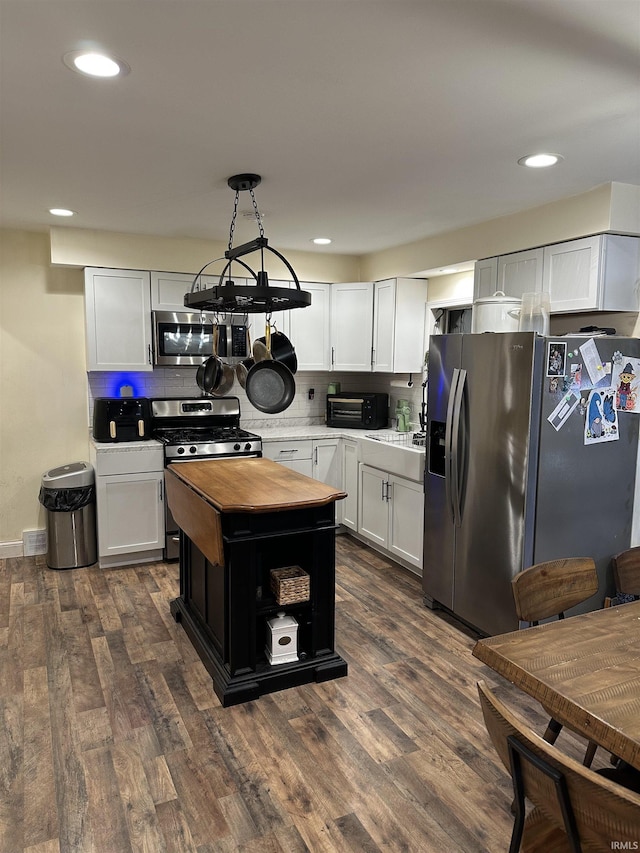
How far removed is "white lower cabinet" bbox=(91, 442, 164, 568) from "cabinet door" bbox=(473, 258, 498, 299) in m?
2.64

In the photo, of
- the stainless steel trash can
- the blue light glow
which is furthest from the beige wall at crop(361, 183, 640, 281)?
the stainless steel trash can

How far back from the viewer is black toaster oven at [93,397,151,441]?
15.1ft

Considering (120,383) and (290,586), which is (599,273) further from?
(120,383)

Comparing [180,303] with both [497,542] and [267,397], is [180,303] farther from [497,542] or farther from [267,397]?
[497,542]

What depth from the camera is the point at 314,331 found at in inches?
212

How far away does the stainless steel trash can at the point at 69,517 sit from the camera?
4441 mm

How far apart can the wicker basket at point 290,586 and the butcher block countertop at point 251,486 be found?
40cm

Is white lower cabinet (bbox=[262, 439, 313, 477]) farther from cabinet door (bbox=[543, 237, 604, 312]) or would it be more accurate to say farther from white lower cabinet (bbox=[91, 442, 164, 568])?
cabinet door (bbox=[543, 237, 604, 312])

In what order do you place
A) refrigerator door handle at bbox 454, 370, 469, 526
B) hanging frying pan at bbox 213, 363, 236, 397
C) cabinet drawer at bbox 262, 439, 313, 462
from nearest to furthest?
refrigerator door handle at bbox 454, 370, 469, 526
hanging frying pan at bbox 213, 363, 236, 397
cabinet drawer at bbox 262, 439, 313, 462

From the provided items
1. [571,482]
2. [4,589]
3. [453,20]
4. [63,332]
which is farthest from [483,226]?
[4,589]

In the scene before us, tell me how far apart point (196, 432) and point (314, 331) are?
4.70 feet

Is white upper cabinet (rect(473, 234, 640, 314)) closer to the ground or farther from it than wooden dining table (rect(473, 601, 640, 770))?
farther from it

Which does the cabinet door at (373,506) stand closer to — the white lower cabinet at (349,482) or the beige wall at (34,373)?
the white lower cabinet at (349,482)

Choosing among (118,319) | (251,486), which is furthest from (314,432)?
(251,486)
